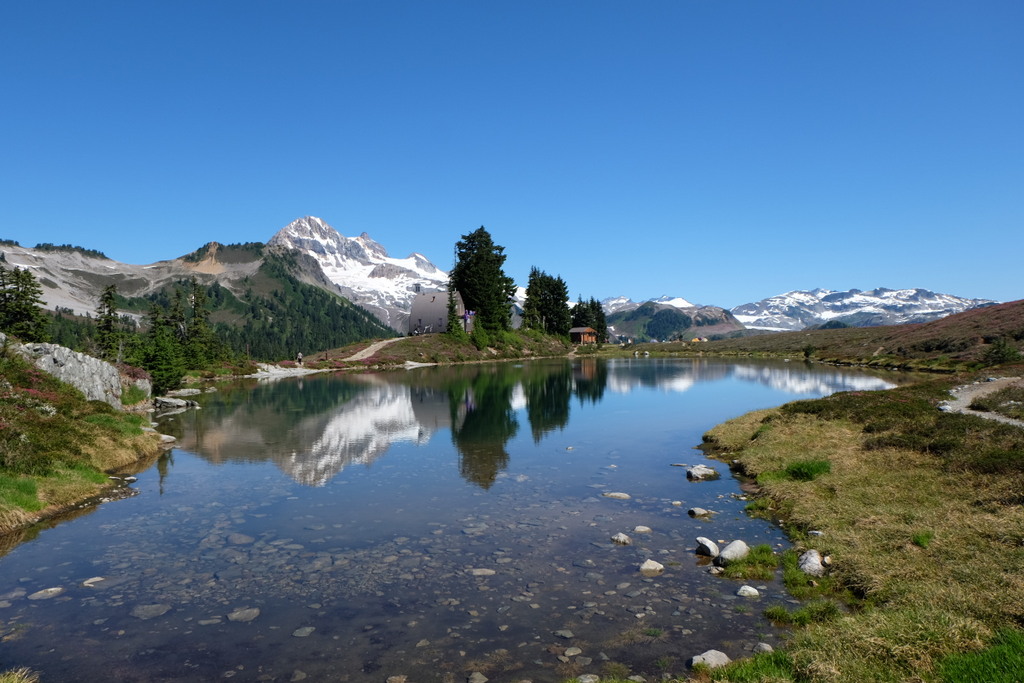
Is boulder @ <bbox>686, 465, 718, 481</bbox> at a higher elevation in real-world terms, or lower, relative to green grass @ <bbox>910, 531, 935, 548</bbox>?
lower

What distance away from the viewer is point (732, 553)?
1617 cm

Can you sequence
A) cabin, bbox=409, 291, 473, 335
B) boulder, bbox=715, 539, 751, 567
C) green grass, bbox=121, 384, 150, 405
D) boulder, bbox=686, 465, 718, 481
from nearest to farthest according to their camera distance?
boulder, bbox=715, 539, 751, 567, boulder, bbox=686, 465, 718, 481, green grass, bbox=121, 384, 150, 405, cabin, bbox=409, 291, 473, 335

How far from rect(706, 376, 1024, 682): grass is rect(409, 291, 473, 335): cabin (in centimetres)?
11059

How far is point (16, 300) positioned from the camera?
5856 cm

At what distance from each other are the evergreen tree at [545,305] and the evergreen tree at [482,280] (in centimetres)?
2576

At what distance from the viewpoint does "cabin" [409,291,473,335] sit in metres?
139

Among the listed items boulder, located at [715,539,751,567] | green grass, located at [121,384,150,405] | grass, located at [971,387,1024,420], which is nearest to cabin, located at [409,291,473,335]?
green grass, located at [121,384,150,405]

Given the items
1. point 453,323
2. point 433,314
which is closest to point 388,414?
point 453,323

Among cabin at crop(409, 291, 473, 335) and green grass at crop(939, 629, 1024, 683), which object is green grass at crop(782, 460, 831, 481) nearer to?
green grass at crop(939, 629, 1024, 683)

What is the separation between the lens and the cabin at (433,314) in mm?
139250

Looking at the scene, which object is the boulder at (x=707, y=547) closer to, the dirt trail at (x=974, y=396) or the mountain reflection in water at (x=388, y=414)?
the mountain reflection in water at (x=388, y=414)

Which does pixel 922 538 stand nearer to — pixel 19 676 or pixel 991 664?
pixel 991 664

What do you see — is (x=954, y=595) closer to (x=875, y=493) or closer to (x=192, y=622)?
(x=875, y=493)

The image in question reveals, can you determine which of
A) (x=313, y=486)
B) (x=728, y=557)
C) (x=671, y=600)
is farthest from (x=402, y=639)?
(x=313, y=486)
